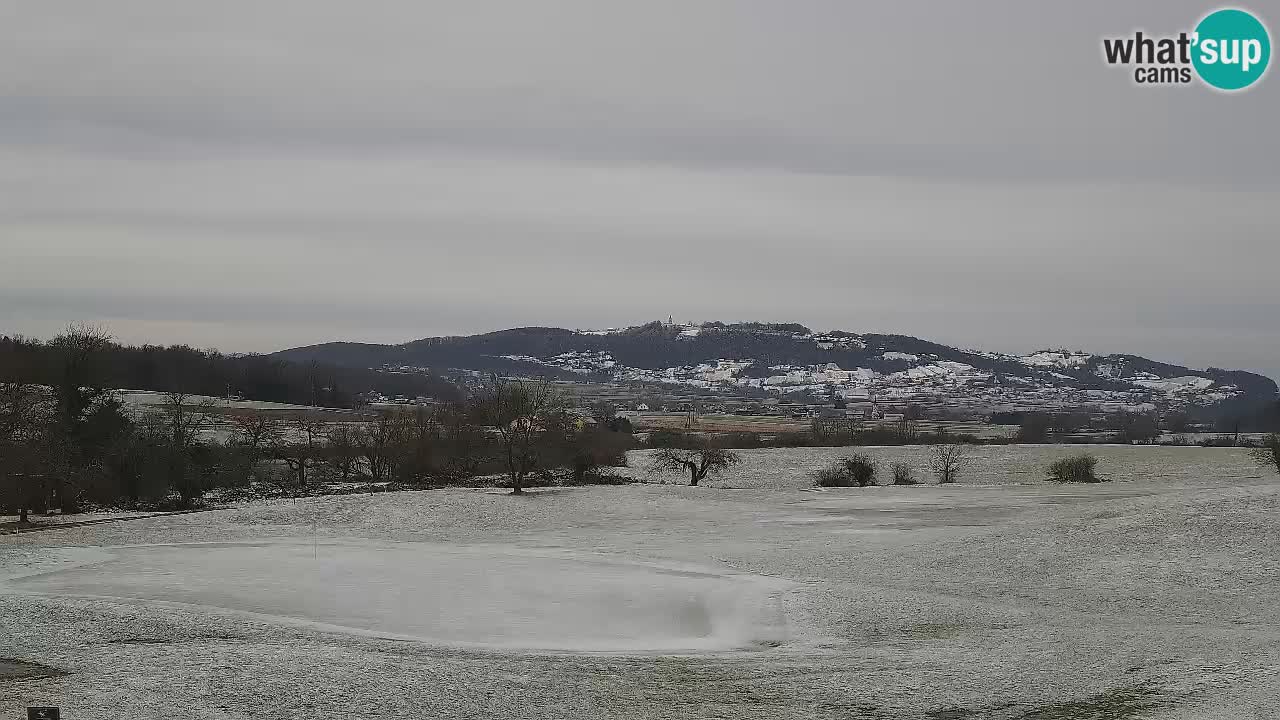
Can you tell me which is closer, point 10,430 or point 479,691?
point 479,691

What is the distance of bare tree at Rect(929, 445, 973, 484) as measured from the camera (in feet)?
240

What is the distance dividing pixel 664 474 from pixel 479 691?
6106 centimetres

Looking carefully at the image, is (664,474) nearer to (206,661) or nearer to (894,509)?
(894,509)

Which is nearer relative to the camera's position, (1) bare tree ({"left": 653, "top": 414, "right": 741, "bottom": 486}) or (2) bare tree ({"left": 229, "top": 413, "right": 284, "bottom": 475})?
(2) bare tree ({"left": 229, "top": 413, "right": 284, "bottom": 475})

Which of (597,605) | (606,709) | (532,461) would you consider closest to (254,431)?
(532,461)

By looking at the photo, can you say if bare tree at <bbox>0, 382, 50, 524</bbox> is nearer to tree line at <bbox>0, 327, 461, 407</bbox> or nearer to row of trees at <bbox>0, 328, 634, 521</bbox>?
row of trees at <bbox>0, 328, 634, 521</bbox>

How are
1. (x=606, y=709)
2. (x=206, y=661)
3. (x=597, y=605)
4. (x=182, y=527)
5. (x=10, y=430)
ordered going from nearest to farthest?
(x=606, y=709) → (x=206, y=661) → (x=597, y=605) → (x=182, y=527) → (x=10, y=430)

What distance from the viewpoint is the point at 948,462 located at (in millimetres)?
74688

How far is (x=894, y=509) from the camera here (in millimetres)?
50688

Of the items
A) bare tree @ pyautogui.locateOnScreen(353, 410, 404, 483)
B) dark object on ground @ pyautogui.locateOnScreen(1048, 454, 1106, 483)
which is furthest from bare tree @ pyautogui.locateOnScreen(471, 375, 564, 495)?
dark object on ground @ pyautogui.locateOnScreen(1048, 454, 1106, 483)

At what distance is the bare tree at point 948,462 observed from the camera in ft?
240

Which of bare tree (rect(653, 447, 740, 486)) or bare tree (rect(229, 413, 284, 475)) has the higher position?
bare tree (rect(229, 413, 284, 475))

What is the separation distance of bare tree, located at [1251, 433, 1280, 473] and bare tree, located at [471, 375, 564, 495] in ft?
131

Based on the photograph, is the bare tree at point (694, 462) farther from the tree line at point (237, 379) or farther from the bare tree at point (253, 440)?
the tree line at point (237, 379)
